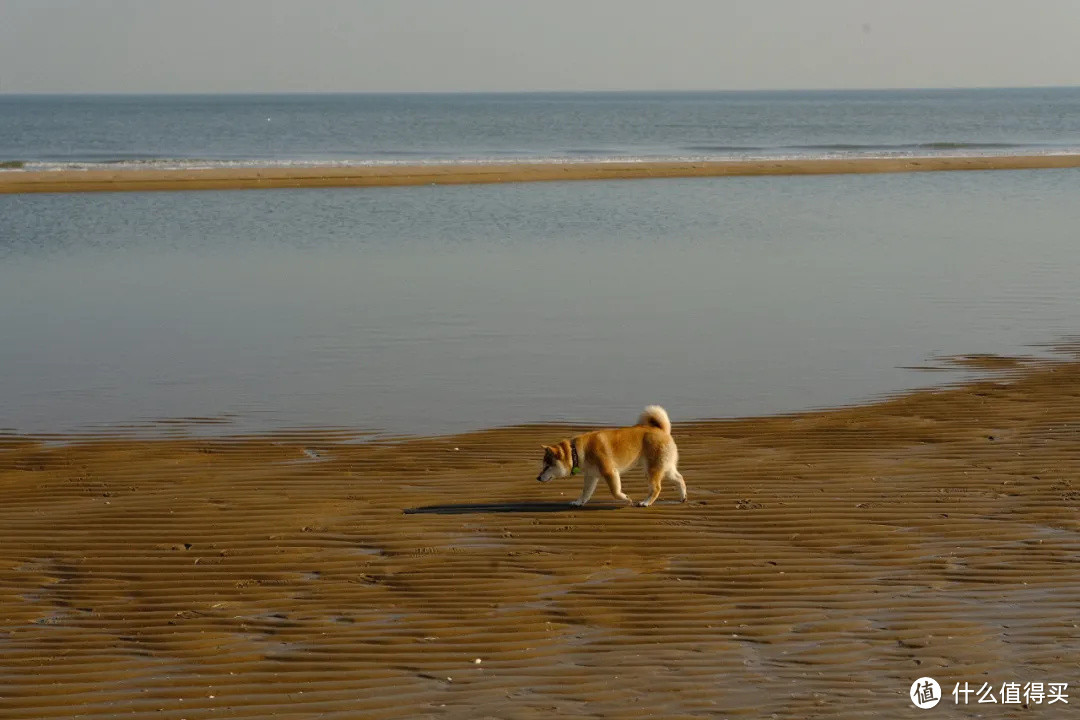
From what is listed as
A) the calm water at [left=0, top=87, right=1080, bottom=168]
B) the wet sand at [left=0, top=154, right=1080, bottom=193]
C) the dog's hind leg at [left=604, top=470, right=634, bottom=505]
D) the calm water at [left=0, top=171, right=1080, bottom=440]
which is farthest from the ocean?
the calm water at [left=0, top=87, right=1080, bottom=168]

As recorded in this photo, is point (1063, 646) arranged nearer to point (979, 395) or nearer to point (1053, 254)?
point (979, 395)

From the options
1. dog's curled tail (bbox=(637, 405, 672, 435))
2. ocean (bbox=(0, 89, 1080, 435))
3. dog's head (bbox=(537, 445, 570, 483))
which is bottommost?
ocean (bbox=(0, 89, 1080, 435))

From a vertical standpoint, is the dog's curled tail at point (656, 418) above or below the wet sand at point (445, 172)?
above

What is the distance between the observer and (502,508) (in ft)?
28.5

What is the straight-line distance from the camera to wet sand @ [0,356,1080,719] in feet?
19.3

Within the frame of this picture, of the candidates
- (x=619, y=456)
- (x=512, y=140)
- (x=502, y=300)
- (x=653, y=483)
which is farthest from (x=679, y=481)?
(x=512, y=140)

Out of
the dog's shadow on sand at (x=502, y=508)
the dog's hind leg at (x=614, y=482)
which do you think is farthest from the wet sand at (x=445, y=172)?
the dog's hind leg at (x=614, y=482)

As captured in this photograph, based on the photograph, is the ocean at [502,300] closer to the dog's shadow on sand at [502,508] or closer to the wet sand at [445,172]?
the dog's shadow on sand at [502,508]

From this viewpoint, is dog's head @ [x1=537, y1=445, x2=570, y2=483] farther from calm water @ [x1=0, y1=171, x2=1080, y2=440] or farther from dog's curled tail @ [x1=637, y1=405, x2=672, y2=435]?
calm water @ [x1=0, y1=171, x2=1080, y2=440]

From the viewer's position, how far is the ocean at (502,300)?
1209 centimetres

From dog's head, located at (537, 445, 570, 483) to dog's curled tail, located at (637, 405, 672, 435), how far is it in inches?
23.0

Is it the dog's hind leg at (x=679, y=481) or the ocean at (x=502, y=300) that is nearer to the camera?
the dog's hind leg at (x=679, y=481)

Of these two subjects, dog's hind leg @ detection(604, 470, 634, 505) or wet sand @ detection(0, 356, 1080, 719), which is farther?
dog's hind leg @ detection(604, 470, 634, 505)

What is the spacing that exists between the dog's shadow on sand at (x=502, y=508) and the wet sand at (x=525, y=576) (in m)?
0.03
